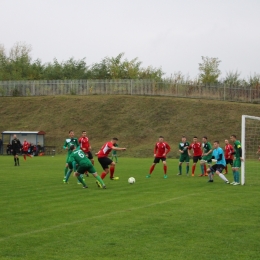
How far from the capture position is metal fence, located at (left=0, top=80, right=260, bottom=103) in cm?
6431

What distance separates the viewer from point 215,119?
5697cm

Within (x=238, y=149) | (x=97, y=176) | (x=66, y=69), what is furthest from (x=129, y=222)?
(x=66, y=69)

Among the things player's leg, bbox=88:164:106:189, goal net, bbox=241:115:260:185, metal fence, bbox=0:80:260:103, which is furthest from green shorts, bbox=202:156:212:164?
metal fence, bbox=0:80:260:103

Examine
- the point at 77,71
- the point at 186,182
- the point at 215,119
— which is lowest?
the point at 186,182

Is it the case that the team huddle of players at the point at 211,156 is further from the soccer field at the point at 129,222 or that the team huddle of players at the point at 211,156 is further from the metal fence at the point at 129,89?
the metal fence at the point at 129,89

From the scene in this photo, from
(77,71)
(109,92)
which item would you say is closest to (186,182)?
(109,92)

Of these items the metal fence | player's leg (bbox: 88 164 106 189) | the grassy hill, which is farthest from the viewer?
the metal fence

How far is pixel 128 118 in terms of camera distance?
60.6 metres

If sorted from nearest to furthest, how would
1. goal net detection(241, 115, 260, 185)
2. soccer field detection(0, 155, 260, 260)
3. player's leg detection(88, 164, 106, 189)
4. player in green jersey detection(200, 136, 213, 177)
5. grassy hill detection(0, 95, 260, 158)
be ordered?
1. soccer field detection(0, 155, 260, 260)
2. player's leg detection(88, 164, 106, 189)
3. player in green jersey detection(200, 136, 213, 177)
4. goal net detection(241, 115, 260, 185)
5. grassy hill detection(0, 95, 260, 158)

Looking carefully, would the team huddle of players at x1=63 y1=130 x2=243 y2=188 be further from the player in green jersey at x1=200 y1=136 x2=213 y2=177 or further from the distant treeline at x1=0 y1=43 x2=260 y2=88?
the distant treeline at x1=0 y1=43 x2=260 y2=88

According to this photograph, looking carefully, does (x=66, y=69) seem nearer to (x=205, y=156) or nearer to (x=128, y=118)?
(x=128, y=118)

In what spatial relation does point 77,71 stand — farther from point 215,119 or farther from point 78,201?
point 78,201

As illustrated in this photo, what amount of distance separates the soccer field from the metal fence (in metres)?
45.5

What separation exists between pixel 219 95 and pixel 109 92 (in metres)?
14.0
